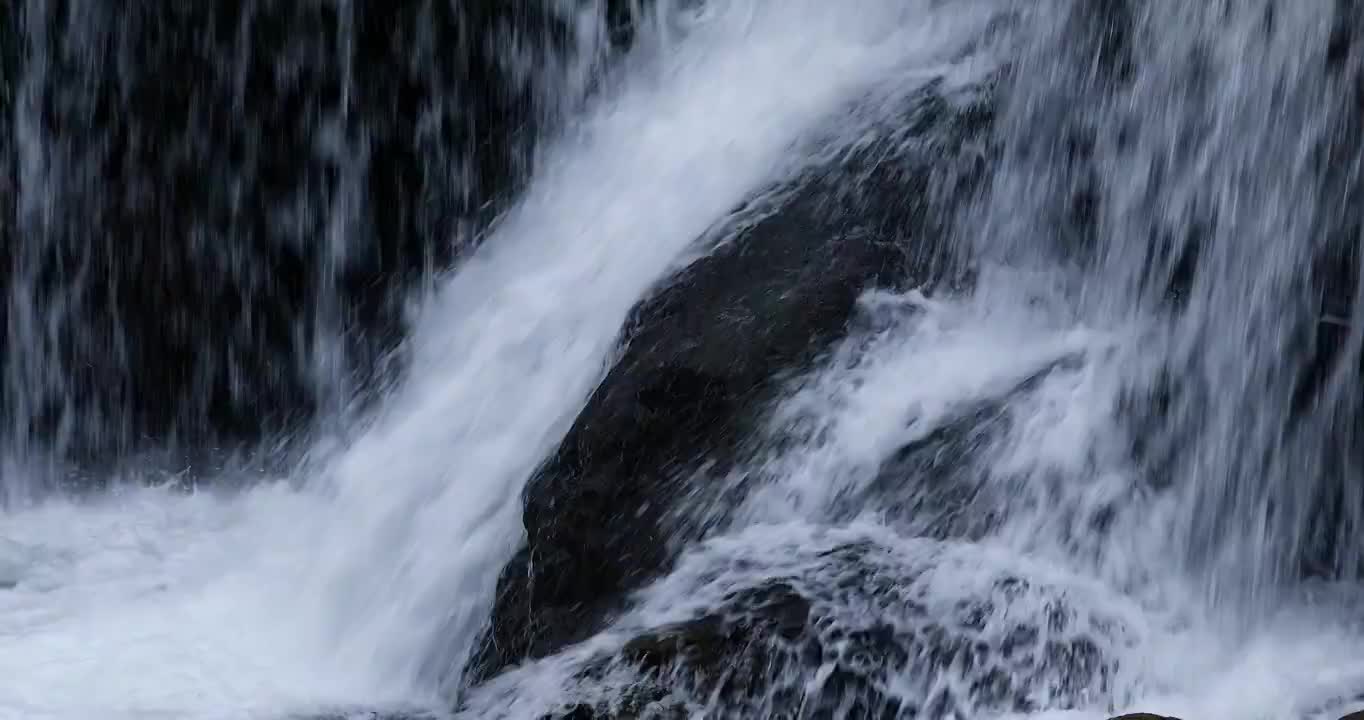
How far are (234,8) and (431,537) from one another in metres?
2.25

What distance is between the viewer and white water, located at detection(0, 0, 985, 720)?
180 inches

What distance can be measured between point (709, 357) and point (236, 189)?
8.18 feet

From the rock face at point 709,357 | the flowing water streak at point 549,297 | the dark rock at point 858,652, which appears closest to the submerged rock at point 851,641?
the dark rock at point 858,652

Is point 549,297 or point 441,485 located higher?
point 549,297

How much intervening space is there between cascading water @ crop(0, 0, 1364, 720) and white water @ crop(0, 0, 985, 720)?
0.06ft

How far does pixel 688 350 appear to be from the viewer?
14.4 feet

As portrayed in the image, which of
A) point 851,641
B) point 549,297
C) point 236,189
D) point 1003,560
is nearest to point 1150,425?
point 1003,560

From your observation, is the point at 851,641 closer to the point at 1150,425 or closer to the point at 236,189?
the point at 1150,425

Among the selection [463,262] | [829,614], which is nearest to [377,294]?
[463,262]

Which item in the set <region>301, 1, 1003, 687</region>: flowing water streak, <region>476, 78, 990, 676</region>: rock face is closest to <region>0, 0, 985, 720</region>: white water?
<region>301, 1, 1003, 687</region>: flowing water streak

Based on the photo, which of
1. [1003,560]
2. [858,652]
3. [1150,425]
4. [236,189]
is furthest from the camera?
[236,189]

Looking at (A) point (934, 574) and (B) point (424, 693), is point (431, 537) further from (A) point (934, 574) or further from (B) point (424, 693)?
(A) point (934, 574)

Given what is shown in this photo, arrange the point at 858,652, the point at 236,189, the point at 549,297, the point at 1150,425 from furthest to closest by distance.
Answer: the point at 236,189 → the point at 549,297 → the point at 1150,425 → the point at 858,652

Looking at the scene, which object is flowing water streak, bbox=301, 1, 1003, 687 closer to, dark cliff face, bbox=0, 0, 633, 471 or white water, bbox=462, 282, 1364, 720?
dark cliff face, bbox=0, 0, 633, 471
